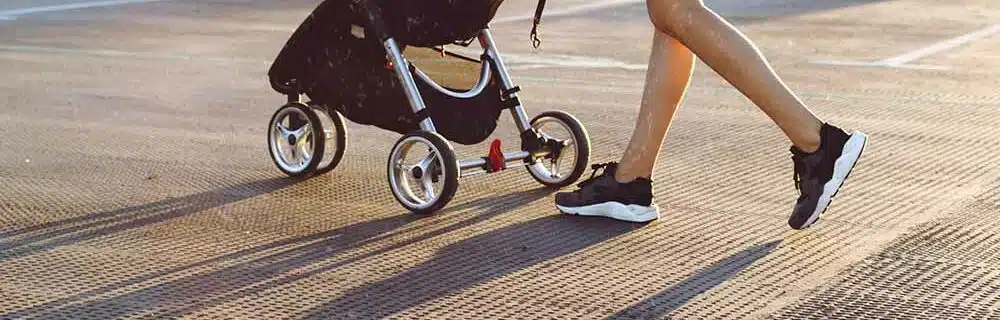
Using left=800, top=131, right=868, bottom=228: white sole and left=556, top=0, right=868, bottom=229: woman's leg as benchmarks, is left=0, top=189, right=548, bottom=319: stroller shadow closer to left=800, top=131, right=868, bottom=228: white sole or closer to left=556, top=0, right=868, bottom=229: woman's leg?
left=556, top=0, right=868, bottom=229: woman's leg

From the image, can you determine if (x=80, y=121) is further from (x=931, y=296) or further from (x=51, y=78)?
(x=931, y=296)

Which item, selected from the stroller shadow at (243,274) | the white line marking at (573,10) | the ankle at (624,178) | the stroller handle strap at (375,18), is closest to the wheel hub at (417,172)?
the stroller shadow at (243,274)

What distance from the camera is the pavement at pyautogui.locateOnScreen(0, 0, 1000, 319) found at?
183 inches

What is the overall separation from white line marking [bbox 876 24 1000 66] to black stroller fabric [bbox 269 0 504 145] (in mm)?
5535

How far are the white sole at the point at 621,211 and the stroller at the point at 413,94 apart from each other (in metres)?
0.40

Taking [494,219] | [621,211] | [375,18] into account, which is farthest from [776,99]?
[375,18]

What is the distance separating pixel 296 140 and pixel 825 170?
224 cm

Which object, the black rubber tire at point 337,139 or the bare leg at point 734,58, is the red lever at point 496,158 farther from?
the bare leg at point 734,58

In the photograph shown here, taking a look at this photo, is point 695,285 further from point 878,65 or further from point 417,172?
point 878,65

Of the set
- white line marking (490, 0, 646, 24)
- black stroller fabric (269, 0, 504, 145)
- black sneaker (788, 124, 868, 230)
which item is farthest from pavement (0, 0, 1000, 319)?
white line marking (490, 0, 646, 24)

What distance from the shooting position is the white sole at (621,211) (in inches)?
222

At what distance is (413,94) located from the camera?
5.86m

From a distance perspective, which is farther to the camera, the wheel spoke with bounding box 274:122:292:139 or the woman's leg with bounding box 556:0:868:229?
the wheel spoke with bounding box 274:122:292:139

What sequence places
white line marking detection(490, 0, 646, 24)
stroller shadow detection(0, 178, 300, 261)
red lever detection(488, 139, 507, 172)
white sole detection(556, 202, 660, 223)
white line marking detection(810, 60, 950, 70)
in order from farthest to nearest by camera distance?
1. white line marking detection(490, 0, 646, 24)
2. white line marking detection(810, 60, 950, 70)
3. red lever detection(488, 139, 507, 172)
4. white sole detection(556, 202, 660, 223)
5. stroller shadow detection(0, 178, 300, 261)
